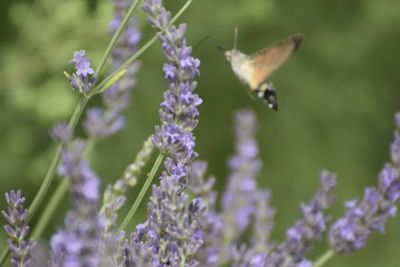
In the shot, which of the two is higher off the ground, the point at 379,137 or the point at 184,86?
the point at 379,137

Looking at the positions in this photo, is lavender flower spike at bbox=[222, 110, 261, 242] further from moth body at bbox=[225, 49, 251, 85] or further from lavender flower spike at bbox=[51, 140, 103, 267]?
lavender flower spike at bbox=[51, 140, 103, 267]

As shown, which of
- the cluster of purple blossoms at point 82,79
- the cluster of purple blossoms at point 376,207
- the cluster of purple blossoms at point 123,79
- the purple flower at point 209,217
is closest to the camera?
the cluster of purple blossoms at point 82,79

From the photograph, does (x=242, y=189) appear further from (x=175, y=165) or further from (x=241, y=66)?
(x=175, y=165)

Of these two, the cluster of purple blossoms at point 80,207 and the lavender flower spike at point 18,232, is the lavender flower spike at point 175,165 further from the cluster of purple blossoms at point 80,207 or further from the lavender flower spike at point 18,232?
the cluster of purple blossoms at point 80,207

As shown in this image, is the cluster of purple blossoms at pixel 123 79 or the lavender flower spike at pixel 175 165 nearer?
the lavender flower spike at pixel 175 165

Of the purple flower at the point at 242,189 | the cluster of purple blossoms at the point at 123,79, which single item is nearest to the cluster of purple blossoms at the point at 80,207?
the cluster of purple blossoms at the point at 123,79

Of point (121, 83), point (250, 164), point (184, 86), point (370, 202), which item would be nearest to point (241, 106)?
point (250, 164)

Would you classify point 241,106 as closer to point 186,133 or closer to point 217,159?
point 217,159
